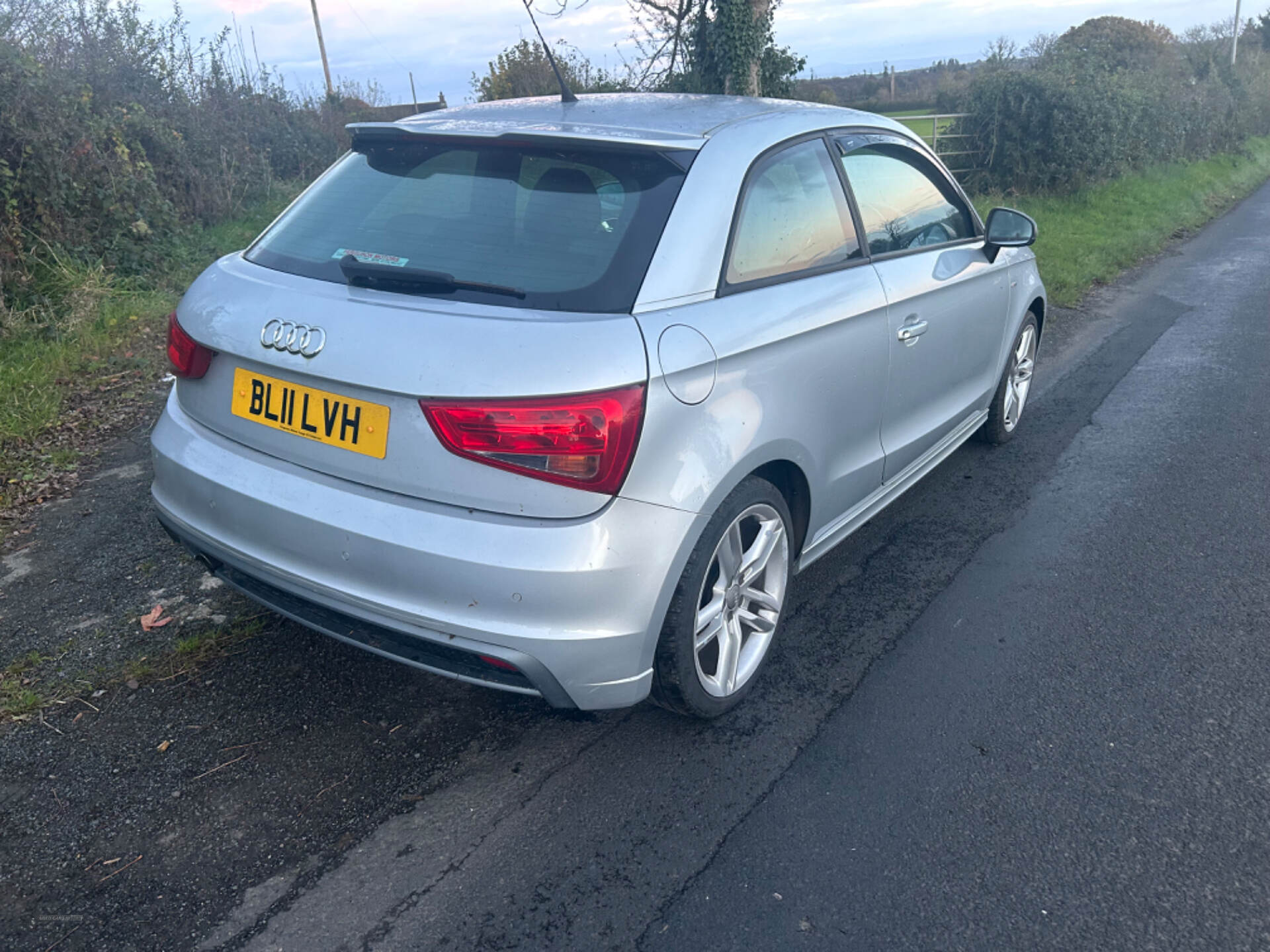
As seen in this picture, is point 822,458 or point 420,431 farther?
point 822,458

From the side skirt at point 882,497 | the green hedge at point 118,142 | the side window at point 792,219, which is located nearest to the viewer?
the side window at point 792,219

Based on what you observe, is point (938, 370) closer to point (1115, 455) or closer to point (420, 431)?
point (1115, 455)

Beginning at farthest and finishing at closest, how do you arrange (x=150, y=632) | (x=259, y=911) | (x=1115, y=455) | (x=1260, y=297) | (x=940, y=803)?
(x=1260, y=297) → (x=1115, y=455) → (x=150, y=632) → (x=940, y=803) → (x=259, y=911)

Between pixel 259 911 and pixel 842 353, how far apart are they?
89.4 inches

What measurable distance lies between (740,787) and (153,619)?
214 cm

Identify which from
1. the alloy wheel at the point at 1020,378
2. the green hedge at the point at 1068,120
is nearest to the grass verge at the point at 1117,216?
the green hedge at the point at 1068,120

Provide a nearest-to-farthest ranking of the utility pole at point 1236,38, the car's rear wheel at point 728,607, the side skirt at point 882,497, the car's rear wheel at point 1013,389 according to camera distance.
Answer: the car's rear wheel at point 728,607 < the side skirt at point 882,497 < the car's rear wheel at point 1013,389 < the utility pole at point 1236,38

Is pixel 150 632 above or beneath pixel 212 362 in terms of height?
beneath

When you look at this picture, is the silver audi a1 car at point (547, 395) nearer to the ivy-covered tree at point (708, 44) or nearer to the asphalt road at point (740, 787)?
the asphalt road at point (740, 787)

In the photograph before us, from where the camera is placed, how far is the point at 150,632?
3432 millimetres

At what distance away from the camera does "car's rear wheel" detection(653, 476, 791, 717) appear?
266 centimetres

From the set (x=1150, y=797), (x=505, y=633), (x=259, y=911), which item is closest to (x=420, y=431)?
(x=505, y=633)

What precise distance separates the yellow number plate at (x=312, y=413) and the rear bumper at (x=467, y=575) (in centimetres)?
11

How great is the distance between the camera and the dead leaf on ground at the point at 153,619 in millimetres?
3457
